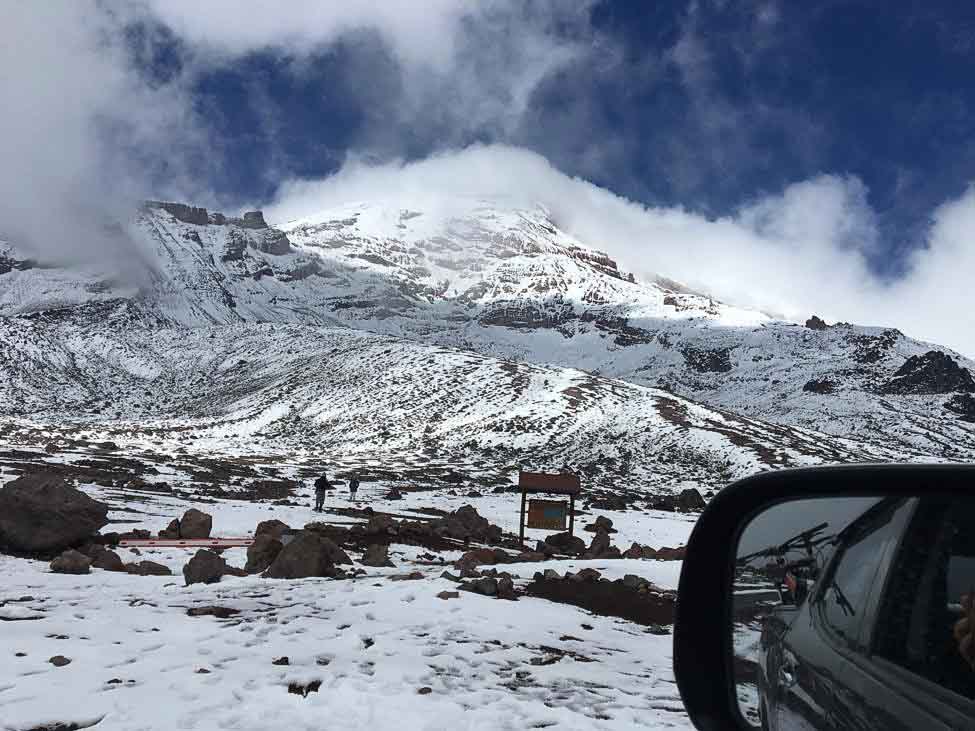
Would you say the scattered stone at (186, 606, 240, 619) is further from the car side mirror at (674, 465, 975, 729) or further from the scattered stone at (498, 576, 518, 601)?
the car side mirror at (674, 465, 975, 729)

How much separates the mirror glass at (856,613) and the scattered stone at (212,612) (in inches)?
317

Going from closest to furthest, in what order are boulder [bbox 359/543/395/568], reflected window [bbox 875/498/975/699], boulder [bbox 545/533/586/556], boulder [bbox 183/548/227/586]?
1. reflected window [bbox 875/498/975/699]
2. boulder [bbox 183/548/227/586]
3. boulder [bbox 359/543/395/568]
4. boulder [bbox 545/533/586/556]

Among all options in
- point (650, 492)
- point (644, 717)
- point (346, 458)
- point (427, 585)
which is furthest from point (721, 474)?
point (644, 717)

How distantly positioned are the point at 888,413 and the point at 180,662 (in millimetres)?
146125

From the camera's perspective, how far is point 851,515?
179cm

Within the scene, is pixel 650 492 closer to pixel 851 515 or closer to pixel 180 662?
pixel 180 662

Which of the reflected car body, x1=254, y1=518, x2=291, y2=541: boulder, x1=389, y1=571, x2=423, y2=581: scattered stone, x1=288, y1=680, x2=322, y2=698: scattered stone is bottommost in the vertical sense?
x1=389, y1=571, x2=423, y2=581: scattered stone

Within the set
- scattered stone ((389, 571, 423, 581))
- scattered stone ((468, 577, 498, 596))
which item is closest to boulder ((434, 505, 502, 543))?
scattered stone ((389, 571, 423, 581))

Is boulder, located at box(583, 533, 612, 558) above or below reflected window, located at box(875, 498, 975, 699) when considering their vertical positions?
below

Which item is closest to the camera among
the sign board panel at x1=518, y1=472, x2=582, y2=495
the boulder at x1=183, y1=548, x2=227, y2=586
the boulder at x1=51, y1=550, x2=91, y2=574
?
the boulder at x1=183, y1=548, x2=227, y2=586

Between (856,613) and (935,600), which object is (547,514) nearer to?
(856,613)

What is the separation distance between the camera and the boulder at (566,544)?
21.1 metres

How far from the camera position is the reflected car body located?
1342 mm

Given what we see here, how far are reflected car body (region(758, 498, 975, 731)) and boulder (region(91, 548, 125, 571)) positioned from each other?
474 inches
